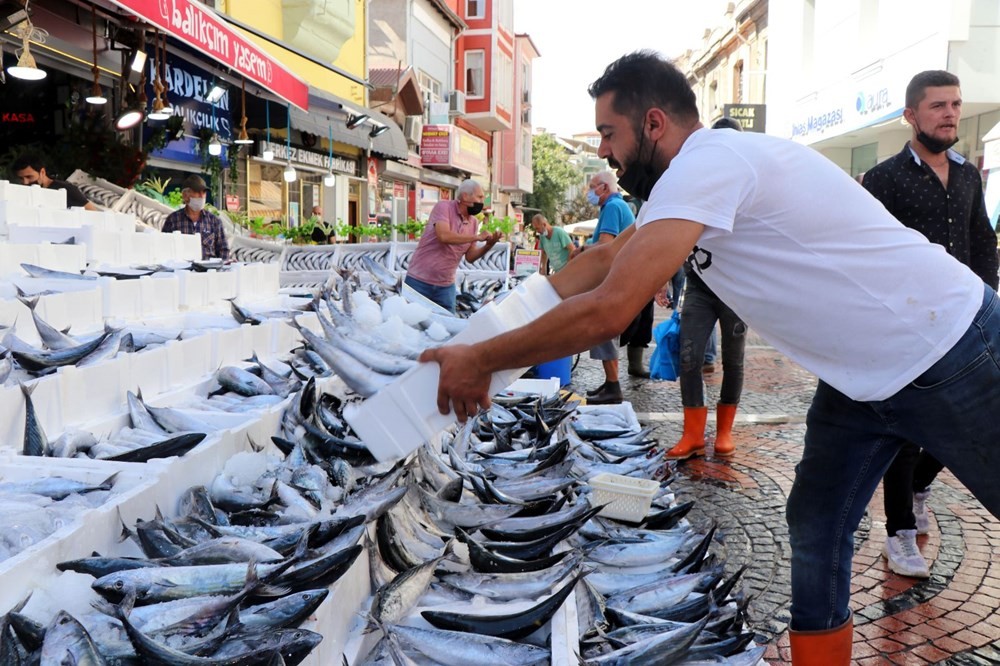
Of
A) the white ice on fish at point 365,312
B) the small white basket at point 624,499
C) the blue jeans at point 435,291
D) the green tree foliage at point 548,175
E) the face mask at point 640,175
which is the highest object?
the green tree foliage at point 548,175

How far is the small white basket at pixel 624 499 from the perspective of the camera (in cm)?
344

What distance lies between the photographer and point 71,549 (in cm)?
184

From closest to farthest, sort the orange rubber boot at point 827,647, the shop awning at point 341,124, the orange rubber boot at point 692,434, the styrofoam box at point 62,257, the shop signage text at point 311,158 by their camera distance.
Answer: the orange rubber boot at point 827,647
the styrofoam box at point 62,257
the orange rubber boot at point 692,434
the shop awning at point 341,124
the shop signage text at point 311,158

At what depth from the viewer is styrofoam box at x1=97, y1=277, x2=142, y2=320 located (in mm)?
4402

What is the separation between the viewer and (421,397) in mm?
2182

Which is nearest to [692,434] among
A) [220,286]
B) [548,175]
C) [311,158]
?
[220,286]

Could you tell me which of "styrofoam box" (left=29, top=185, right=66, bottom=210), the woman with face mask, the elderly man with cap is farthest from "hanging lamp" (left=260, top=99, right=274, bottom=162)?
the woman with face mask

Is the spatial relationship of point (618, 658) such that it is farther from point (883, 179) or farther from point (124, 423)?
point (883, 179)

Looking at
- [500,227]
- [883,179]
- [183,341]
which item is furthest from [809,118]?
[183,341]

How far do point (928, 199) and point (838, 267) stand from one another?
2.44 meters

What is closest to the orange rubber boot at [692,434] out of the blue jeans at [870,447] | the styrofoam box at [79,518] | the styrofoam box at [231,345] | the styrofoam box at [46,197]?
the styrofoam box at [231,345]

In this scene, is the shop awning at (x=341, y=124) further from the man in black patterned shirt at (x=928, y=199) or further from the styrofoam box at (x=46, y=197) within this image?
the man in black patterned shirt at (x=928, y=199)

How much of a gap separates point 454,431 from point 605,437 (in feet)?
3.83

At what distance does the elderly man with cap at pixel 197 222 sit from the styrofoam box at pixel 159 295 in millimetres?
3456
